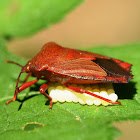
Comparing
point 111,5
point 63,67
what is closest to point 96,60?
point 63,67

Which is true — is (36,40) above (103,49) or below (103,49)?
below

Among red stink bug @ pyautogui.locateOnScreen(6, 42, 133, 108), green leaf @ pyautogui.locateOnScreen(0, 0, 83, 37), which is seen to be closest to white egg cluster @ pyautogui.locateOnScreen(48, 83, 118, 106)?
red stink bug @ pyautogui.locateOnScreen(6, 42, 133, 108)

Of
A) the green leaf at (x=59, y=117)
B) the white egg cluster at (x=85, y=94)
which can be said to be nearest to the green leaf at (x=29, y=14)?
the green leaf at (x=59, y=117)

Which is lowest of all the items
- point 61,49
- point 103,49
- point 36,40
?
point 36,40

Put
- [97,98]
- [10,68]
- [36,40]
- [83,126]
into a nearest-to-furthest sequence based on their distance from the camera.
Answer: [83,126] < [97,98] < [10,68] < [36,40]

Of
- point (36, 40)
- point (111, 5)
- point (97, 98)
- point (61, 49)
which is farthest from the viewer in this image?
point (111, 5)

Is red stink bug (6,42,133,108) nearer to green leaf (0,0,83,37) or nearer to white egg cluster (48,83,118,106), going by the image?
white egg cluster (48,83,118,106)

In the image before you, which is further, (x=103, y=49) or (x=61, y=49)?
(x=103, y=49)

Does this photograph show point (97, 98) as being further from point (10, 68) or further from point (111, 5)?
point (111, 5)

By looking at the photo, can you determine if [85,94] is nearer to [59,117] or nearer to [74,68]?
[74,68]
